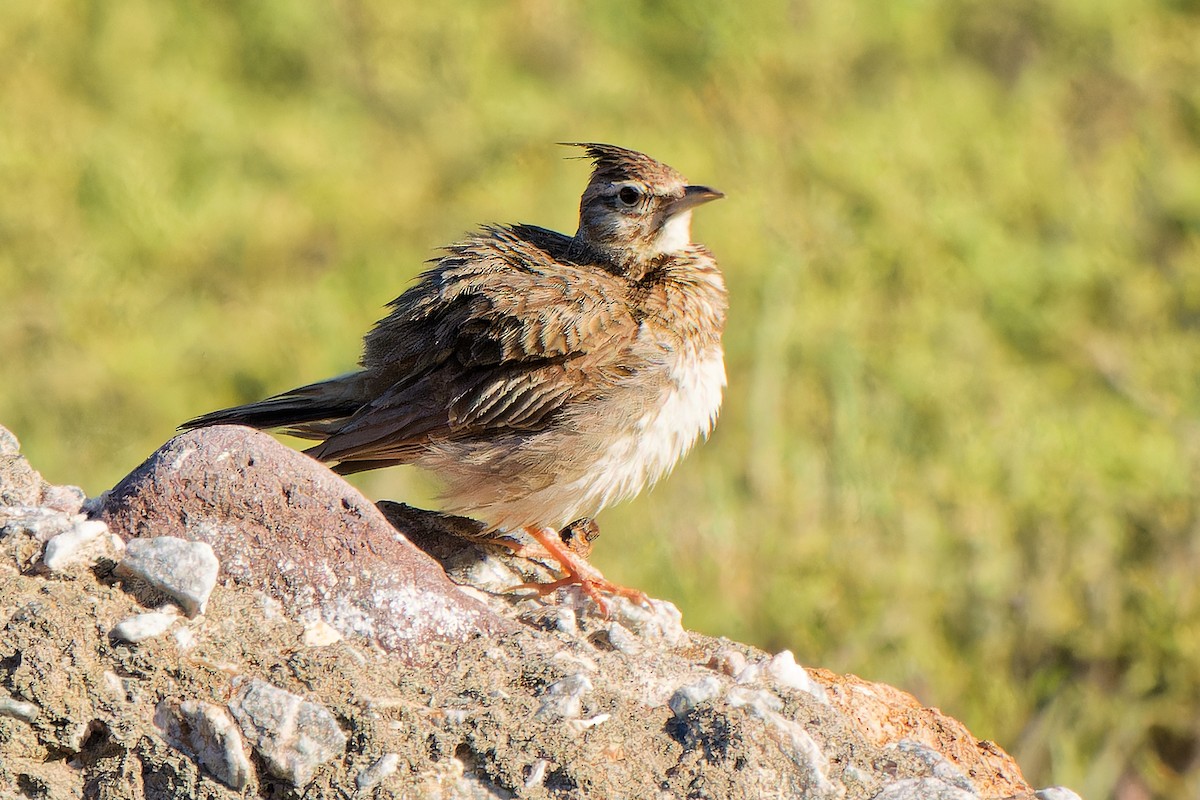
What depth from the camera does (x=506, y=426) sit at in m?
4.37

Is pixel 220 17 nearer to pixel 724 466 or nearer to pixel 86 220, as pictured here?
pixel 86 220

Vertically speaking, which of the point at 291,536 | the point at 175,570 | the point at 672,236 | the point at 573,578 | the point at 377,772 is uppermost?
the point at 672,236

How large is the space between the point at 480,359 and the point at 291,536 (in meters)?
1.20

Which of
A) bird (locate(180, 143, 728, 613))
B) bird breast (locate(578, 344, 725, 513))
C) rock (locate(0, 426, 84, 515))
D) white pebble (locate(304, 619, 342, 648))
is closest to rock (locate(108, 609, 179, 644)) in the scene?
white pebble (locate(304, 619, 342, 648))

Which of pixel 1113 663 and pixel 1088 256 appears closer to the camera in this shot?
pixel 1113 663

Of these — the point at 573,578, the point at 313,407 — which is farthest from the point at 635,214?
the point at 573,578

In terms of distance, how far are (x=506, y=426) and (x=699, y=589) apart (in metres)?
1.77

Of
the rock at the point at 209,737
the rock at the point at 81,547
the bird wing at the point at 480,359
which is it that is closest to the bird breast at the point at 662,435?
the bird wing at the point at 480,359

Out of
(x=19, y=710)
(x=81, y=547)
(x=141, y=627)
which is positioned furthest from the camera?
(x=81, y=547)

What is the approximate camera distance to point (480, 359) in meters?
4.32

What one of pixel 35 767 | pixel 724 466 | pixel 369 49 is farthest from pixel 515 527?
pixel 369 49

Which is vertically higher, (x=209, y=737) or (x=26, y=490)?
(x=26, y=490)

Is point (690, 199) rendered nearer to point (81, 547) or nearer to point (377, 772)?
point (81, 547)

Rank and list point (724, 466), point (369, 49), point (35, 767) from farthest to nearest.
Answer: point (369, 49) → point (724, 466) → point (35, 767)
